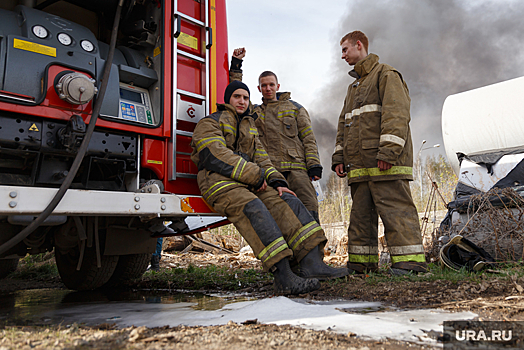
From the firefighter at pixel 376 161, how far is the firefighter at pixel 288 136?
0.33 meters

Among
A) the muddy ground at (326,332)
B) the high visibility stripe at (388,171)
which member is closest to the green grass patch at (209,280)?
the muddy ground at (326,332)

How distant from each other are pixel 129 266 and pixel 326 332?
300 centimetres

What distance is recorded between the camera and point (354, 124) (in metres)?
3.52

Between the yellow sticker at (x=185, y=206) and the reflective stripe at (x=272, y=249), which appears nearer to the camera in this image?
the reflective stripe at (x=272, y=249)

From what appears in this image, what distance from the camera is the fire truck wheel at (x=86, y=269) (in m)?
3.66

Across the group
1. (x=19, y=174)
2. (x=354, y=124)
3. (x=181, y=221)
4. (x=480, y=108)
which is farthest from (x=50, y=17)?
(x=480, y=108)

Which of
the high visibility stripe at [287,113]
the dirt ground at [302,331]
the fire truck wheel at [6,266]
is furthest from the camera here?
the fire truck wheel at [6,266]

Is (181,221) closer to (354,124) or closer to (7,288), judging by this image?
(354,124)

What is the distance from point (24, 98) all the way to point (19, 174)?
54 centimetres

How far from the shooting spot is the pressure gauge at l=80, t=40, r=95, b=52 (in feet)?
9.00

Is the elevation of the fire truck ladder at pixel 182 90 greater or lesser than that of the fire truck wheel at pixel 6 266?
greater

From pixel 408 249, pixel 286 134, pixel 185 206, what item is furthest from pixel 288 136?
pixel 408 249

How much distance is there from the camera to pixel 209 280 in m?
3.94

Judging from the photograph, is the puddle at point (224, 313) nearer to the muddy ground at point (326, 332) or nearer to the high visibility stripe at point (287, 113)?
the muddy ground at point (326, 332)
